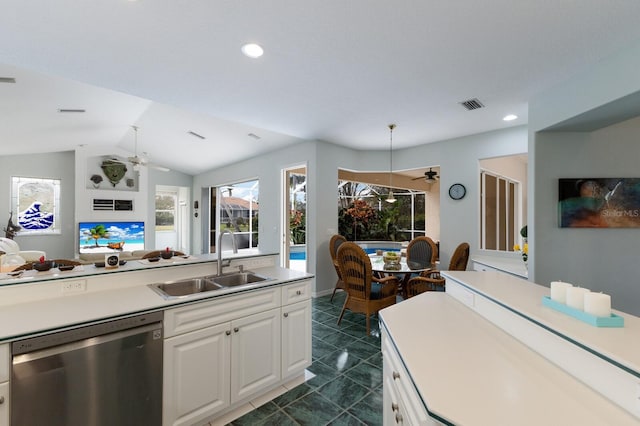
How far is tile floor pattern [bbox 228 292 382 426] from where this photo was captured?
1.91 m

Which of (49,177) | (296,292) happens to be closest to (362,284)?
(296,292)

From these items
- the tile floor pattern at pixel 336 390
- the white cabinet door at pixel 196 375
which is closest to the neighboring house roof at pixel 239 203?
the tile floor pattern at pixel 336 390

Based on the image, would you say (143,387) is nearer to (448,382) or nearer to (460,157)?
(448,382)

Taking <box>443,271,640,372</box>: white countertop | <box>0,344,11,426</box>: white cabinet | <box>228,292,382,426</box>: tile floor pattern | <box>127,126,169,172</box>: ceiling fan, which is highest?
<box>127,126,169,172</box>: ceiling fan

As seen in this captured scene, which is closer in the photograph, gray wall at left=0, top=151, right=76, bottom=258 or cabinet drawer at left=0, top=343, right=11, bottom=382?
cabinet drawer at left=0, top=343, right=11, bottom=382

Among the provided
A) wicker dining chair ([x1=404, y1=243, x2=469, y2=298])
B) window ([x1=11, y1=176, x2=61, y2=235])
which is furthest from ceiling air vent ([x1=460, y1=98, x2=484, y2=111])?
window ([x1=11, y1=176, x2=61, y2=235])

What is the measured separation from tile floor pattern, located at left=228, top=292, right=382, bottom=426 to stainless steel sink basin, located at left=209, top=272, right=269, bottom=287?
91 cm

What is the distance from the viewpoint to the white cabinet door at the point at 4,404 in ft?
3.95

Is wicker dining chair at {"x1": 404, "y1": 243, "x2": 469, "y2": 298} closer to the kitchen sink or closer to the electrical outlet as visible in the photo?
the kitchen sink

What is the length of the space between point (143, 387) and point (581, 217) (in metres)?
3.86

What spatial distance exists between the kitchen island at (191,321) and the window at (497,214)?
11.5ft

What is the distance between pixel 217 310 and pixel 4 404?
955mm

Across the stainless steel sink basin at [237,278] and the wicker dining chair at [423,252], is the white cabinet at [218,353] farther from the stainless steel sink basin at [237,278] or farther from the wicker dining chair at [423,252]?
the wicker dining chair at [423,252]

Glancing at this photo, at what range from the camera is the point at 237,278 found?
249 cm
